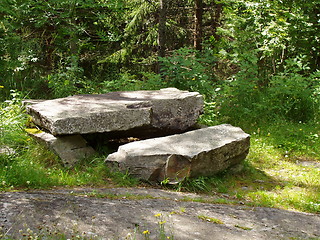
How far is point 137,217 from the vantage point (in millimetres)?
3881

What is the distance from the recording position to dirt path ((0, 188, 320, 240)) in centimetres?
343

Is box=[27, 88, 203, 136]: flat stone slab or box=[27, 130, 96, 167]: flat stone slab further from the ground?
box=[27, 88, 203, 136]: flat stone slab

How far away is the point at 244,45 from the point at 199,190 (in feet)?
19.8

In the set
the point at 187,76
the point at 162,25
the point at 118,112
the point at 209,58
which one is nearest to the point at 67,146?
the point at 118,112

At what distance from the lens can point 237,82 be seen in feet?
30.7

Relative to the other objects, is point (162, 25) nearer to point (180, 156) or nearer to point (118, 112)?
point (118, 112)

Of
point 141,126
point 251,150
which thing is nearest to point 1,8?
point 141,126

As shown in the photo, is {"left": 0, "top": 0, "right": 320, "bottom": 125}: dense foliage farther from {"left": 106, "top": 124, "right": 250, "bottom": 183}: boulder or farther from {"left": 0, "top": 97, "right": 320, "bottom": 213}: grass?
{"left": 106, "top": 124, "right": 250, "bottom": 183}: boulder

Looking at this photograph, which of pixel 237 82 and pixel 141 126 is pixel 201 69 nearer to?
pixel 237 82

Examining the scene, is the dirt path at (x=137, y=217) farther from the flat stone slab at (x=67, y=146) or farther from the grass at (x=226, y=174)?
the flat stone slab at (x=67, y=146)

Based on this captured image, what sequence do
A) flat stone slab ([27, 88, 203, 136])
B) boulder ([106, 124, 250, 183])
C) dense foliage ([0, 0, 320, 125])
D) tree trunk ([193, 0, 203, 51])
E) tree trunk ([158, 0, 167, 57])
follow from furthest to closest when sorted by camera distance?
1. tree trunk ([193, 0, 203, 51])
2. tree trunk ([158, 0, 167, 57])
3. dense foliage ([0, 0, 320, 125])
4. flat stone slab ([27, 88, 203, 136])
5. boulder ([106, 124, 250, 183])

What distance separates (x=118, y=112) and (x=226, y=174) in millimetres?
2268

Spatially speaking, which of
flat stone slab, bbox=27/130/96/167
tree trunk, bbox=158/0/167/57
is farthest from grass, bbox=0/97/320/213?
tree trunk, bbox=158/0/167/57

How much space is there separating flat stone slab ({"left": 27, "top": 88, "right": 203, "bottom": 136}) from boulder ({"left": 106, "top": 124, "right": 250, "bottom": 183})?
22.8 inches
